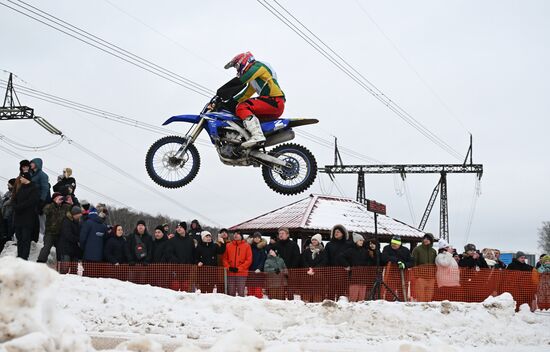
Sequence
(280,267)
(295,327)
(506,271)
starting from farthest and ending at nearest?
1. (506,271)
2. (280,267)
3. (295,327)

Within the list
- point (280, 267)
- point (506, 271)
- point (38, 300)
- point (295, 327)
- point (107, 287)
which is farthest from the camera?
point (506, 271)

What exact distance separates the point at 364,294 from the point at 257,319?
3.13 metres

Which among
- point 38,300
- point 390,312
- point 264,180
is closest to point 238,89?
point 264,180

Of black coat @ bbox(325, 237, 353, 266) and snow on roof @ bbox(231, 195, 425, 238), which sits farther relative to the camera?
snow on roof @ bbox(231, 195, 425, 238)

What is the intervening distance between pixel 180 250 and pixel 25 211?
314 cm

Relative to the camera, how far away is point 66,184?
14.1 meters

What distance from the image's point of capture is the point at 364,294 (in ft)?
43.1

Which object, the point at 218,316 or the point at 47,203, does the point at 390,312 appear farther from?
the point at 47,203

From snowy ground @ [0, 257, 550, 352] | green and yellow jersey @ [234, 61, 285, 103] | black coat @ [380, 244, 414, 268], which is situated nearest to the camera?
snowy ground @ [0, 257, 550, 352]

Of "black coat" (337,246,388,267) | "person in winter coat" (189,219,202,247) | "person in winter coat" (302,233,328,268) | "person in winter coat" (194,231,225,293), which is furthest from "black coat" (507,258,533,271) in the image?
"person in winter coat" (189,219,202,247)

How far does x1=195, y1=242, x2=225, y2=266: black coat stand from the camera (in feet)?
44.2

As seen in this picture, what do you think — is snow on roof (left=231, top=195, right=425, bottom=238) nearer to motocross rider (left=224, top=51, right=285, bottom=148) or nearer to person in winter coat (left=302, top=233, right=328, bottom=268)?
person in winter coat (left=302, top=233, right=328, bottom=268)

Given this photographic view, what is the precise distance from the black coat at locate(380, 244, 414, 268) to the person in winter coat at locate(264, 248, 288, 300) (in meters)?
2.28

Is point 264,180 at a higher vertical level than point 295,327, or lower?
higher
